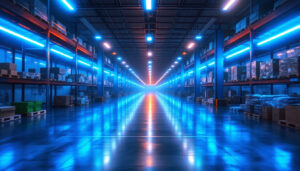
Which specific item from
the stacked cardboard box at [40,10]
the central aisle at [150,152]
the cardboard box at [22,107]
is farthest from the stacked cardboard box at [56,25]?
the central aisle at [150,152]

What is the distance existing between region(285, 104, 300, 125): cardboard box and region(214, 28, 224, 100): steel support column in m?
6.25

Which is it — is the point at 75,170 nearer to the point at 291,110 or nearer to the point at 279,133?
the point at 279,133

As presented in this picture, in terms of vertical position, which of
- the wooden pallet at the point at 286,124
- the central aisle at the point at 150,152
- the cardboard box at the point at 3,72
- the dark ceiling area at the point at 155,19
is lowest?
the central aisle at the point at 150,152

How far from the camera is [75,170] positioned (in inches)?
97.6

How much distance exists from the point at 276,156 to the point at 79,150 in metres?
4.25

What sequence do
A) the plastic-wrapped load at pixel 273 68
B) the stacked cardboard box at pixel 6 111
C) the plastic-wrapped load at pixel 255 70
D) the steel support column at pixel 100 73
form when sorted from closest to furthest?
the stacked cardboard box at pixel 6 111, the plastic-wrapped load at pixel 273 68, the plastic-wrapped load at pixel 255 70, the steel support column at pixel 100 73

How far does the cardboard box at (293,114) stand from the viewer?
4764 mm

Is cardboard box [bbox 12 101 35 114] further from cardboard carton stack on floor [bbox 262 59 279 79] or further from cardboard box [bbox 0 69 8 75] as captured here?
cardboard carton stack on floor [bbox 262 59 279 79]

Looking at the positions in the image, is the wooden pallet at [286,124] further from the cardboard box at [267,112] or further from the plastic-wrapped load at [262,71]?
the plastic-wrapped load at [262,71]

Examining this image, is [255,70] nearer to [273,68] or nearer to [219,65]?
[273,68]

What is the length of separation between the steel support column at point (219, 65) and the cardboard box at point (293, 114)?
625 cm

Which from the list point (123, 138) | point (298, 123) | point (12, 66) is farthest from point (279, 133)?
point (12, 66)

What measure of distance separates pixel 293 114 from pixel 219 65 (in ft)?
22.8

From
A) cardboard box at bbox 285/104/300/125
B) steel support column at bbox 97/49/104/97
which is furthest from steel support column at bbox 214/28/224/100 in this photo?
steel support column at bbox 97/49/104/97
